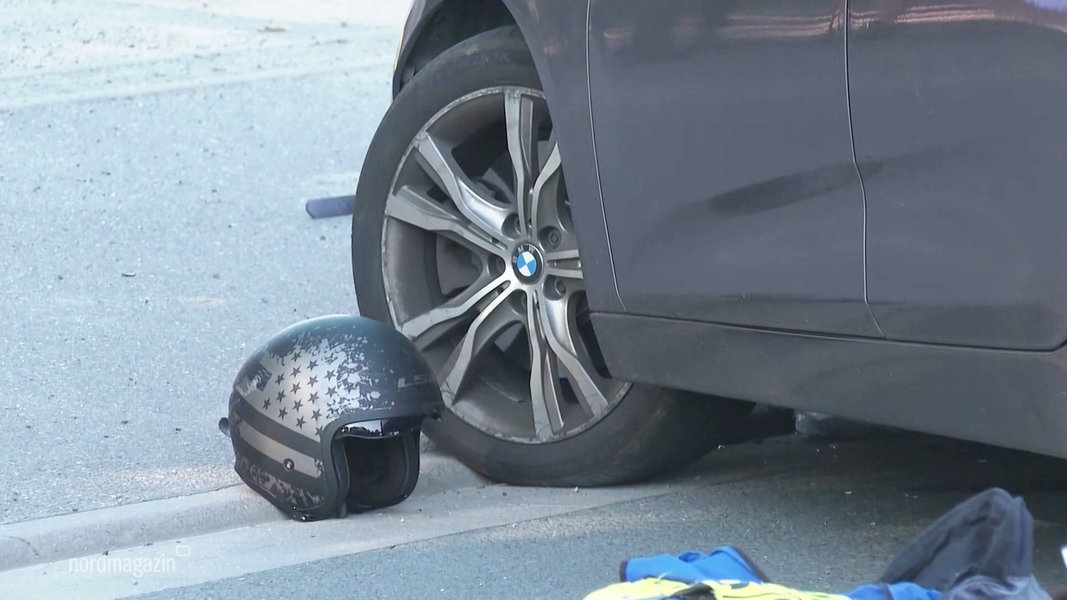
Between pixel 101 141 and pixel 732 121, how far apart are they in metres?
5.46

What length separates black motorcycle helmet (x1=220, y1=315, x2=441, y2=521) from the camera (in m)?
3.87

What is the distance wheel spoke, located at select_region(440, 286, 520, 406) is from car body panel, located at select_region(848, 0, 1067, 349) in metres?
1.20

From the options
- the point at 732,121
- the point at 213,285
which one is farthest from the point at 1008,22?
the point at 213,285

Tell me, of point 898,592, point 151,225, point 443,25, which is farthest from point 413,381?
point 151,225

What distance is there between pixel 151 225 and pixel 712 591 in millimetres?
4596

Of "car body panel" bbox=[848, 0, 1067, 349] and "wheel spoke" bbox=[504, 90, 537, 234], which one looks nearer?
"car body panel" bbox=[848, 0, 1067, 349]

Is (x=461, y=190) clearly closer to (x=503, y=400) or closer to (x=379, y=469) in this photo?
(x=503, y=400)

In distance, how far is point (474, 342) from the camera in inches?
165

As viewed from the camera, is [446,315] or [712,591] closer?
[712,591]

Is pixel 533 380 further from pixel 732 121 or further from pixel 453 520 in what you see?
pixel 732 121

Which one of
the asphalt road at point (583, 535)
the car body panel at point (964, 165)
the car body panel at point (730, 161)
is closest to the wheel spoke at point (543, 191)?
the car body panel at point (730, 161)

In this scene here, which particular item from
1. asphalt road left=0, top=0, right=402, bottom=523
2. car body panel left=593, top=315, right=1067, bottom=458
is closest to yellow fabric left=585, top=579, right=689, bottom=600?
car body panel left=593, top=315, right=1067, bottom=458

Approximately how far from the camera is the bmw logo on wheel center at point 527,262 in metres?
4.02

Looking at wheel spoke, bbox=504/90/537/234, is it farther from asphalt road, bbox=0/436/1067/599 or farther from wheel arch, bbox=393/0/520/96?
asphalt road, bbox=0/436/1067/599
